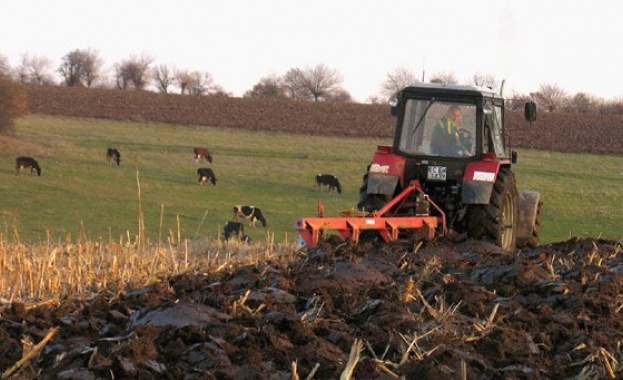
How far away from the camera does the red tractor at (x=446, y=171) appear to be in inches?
452

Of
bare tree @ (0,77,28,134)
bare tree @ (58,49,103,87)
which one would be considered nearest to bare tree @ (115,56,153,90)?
bare tree @ (58,49,103,87)

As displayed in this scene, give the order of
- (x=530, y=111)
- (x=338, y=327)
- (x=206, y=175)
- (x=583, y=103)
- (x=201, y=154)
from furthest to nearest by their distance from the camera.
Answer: (x=583, y=103)
(x=201, y=154)
(x=206, y=175)
(x=530, y=111)
(x=338, y=327)

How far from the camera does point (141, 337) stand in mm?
5875

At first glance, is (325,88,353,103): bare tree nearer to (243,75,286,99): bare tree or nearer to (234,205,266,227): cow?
(243,75,286,99): bare tree

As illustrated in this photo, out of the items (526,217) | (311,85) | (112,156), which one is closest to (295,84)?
(311,85)

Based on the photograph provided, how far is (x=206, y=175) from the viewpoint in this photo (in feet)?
133

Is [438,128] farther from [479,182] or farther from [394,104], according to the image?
[479,182]

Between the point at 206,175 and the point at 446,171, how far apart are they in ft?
95.0

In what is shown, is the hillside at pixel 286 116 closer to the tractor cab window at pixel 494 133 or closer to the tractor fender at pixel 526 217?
the tractor fender at pixel 526 217

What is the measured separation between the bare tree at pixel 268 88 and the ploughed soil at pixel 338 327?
3374 inches

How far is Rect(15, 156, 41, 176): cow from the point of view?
128 feet

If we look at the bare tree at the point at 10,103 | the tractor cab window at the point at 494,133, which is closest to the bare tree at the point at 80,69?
the bare tree at the point at 10,103

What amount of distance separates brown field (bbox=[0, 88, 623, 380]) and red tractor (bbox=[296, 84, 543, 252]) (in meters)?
0.78

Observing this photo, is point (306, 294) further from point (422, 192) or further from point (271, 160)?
point (271, 160)
